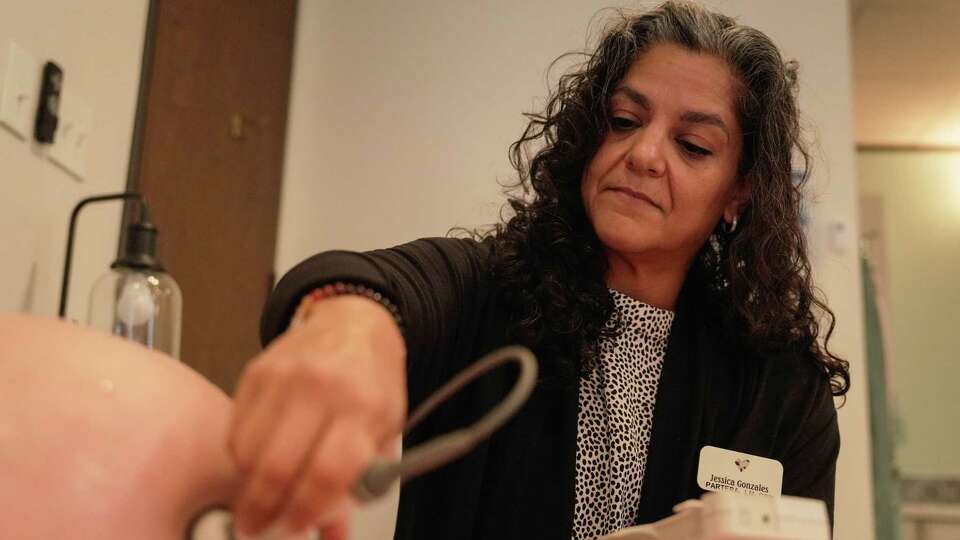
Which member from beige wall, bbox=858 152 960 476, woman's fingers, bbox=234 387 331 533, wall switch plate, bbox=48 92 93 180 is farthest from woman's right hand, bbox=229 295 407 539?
beige wall, bbox=858 152 960 476

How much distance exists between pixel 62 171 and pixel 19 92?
5.3 inches

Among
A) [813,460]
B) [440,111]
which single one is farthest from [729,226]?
[440,111]

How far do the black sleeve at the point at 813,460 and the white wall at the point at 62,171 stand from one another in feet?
3.00

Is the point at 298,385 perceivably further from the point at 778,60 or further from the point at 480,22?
the point at 480,22

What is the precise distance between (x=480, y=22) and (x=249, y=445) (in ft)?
6.24

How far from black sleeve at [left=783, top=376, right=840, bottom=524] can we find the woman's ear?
27 centimetres

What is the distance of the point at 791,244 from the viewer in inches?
48.3

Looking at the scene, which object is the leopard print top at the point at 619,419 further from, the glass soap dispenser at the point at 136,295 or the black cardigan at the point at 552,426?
the glass soap dispenser at the point at 136,295

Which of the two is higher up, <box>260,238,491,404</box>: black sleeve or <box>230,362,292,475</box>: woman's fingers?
<box>260,238,491,404</box>: black sleeve

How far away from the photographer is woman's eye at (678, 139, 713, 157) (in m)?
1.11

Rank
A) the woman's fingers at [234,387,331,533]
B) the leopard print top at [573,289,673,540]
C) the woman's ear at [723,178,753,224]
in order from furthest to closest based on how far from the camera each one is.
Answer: the woman's ear at [723,178,753,224] < the leopard print top at [573,289,673,540] < the woman's fingers at [234,387,331,533]

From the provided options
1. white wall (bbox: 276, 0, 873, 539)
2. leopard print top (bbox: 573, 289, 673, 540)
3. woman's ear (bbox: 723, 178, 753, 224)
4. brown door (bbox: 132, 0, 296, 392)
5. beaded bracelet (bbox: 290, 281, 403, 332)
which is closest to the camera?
beaded bracelet (bbox: 290, 281, 403, 332)

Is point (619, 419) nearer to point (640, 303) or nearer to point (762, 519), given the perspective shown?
point (640, 303)

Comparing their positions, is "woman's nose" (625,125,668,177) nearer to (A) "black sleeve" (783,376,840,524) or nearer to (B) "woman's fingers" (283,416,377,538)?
(A) "black sleeve" (783,376,840,524)
